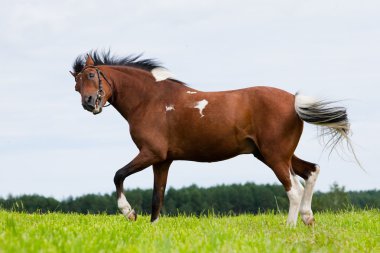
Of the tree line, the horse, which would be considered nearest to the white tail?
the horse

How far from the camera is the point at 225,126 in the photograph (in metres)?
9.50

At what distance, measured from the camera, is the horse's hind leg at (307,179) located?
9742 millimetres

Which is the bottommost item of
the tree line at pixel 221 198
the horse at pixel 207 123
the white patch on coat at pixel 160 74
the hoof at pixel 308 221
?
the tree line at pixel 221 198

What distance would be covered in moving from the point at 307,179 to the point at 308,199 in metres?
0.36

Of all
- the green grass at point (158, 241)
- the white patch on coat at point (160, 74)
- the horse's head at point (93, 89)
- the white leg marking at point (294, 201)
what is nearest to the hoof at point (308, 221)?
the white leg marking at point (294, 201)

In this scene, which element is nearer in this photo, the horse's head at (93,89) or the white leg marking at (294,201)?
the white leg marking at (294,201)

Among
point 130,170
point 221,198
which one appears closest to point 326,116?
point 130,170

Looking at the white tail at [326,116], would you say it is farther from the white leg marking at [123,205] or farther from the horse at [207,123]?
the white leg marking at [123,205]

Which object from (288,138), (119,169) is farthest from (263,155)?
(119,169)

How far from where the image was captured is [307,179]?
32.4ft

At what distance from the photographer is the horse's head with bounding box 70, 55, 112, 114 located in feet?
31.8

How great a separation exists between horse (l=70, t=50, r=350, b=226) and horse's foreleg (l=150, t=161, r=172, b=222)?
0.06ft

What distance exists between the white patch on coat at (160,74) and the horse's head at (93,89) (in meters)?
0.85

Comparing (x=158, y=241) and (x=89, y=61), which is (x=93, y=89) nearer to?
(x=89, y=61)
